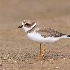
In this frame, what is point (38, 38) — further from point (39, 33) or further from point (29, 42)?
point (29, 42)

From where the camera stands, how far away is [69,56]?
11.0 metres

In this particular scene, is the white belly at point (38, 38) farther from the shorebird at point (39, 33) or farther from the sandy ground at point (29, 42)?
the sandy ground at point (29, 42)

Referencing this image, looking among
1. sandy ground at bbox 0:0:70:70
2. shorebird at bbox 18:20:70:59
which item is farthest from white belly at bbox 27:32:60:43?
sandy ground at bbox 0:0:70:70

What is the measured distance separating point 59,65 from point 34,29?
4.12ft

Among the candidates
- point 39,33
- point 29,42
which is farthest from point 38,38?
point 29,42

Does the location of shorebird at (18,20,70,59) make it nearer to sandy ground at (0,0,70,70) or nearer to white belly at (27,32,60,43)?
white belly at (27,32,60,43)

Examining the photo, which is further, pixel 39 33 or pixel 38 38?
pixel 39 33

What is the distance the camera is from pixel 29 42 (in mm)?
14031

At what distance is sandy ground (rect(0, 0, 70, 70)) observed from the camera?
10055 millimetres

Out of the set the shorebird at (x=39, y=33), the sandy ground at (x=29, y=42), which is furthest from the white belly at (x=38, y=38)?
the sandy ground at (x=29, y=42)

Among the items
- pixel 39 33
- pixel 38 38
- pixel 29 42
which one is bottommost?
pixel 38 38

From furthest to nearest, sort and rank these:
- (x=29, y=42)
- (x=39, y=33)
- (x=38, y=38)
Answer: (x=29, y=42) → (x=39, y=33) → (x=38, y=38)

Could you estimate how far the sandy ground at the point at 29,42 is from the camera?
10.1 metres

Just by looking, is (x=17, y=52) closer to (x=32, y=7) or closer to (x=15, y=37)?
(x=15, y=37)
